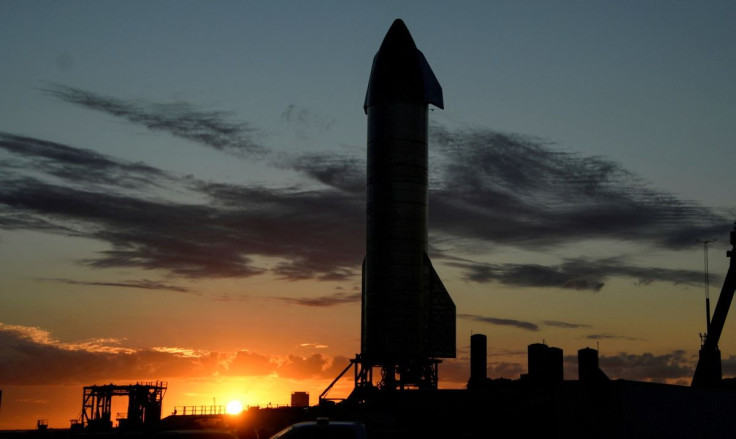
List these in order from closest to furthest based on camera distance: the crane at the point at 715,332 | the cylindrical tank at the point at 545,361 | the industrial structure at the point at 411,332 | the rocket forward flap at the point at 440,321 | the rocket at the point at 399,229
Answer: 1. the industrial structure at the point at 411,332
2. the rocket at the point at 399,229
3. the rocket forward flap at the point at 440,321
4. the cylindrical tank at the point at 545,361
5. the crane at the point at 715,332

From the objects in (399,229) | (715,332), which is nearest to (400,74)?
(399,229)

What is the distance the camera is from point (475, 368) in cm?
8625

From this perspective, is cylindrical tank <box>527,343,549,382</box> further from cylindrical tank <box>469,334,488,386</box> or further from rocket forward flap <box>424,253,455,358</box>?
rocket forward flap <box>424,253,455,358</box>

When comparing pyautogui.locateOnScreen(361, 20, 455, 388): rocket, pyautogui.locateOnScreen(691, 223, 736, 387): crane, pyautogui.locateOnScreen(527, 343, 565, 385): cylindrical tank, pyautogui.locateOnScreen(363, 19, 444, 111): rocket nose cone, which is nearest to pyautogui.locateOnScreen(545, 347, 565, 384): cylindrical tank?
pyautogui.locateOnScreen(527, 343, 565, 385): cylindrical tank

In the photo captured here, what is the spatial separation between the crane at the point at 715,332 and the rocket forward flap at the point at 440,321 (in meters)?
30.6

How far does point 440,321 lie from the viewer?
66938mm

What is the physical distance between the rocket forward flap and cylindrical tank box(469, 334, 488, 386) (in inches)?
759

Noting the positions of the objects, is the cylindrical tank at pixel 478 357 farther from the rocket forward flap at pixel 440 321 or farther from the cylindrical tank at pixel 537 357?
the rocket forward flap at pixel 440 321

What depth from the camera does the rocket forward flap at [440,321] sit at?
66.5m

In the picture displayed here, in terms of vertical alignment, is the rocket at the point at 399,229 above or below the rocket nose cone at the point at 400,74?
below

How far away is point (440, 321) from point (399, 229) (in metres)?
7.98

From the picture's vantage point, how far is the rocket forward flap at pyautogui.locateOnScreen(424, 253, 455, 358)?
2618 inches

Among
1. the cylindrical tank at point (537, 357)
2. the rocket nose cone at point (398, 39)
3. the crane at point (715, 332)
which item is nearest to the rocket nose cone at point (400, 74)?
the rocket nose cone at point (398, 39)

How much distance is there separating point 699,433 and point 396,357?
23271 millimetres
